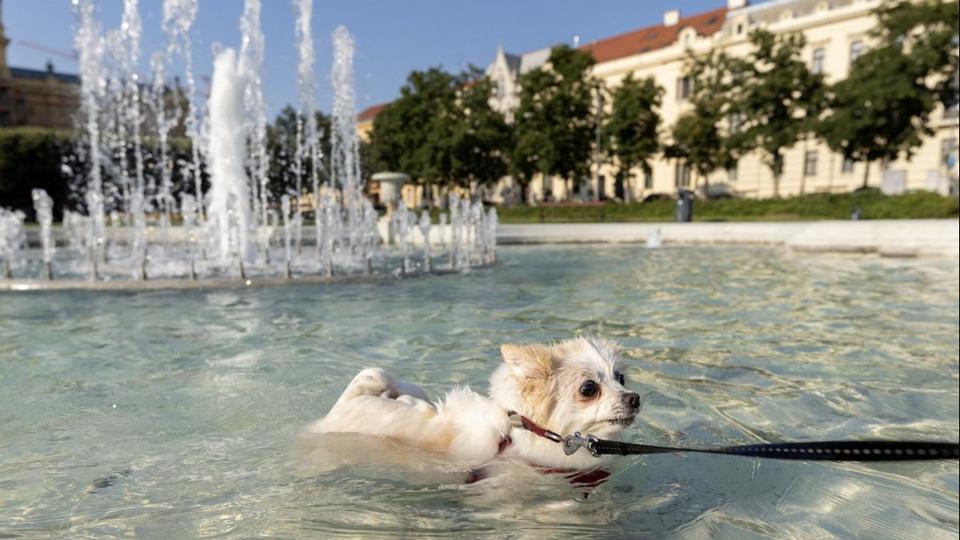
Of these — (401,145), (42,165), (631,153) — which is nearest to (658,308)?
(631,153)

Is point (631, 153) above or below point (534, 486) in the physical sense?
above

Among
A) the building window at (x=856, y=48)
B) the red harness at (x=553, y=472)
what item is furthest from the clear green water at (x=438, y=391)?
the building window at (x=856, y=48)

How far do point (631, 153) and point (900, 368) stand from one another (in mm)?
46628

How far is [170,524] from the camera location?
2.93m

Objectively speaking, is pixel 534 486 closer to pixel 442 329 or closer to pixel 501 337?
pixel 501 337

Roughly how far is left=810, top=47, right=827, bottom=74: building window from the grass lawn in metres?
28.3

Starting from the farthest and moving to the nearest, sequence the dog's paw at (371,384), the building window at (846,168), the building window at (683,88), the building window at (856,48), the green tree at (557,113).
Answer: the building window at (683,88) → the building window at (846,168) → the building window at (856,48) → the green tree at (557,113) → the dog's paw at (371,384)

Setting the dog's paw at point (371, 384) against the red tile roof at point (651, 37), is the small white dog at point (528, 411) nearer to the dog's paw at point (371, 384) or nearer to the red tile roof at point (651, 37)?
the dog's paw at point (371, 384)

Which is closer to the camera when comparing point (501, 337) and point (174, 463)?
point (174, 463)

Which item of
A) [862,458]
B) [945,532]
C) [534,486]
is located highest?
[862,458]

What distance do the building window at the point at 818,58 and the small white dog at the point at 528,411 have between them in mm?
63665

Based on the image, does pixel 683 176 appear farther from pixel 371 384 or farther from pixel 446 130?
pixel 371 384

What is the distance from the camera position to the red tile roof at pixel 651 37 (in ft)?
219

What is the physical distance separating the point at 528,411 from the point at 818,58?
65.3 meters
